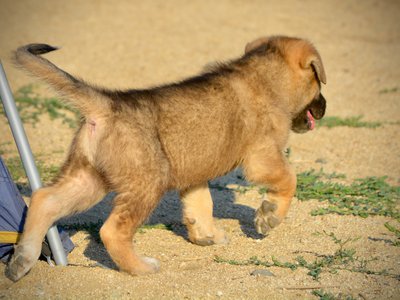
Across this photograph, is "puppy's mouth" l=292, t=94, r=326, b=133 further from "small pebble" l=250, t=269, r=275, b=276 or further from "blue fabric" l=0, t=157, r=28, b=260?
"blue fabric" l=0, t=157, r=28, b=260

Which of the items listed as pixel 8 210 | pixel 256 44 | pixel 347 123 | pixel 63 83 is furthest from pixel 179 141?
pixel 347 123

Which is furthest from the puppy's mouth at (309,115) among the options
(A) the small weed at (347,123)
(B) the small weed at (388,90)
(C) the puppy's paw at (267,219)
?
(B) the small weed at (388,90)

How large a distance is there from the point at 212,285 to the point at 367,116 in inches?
226

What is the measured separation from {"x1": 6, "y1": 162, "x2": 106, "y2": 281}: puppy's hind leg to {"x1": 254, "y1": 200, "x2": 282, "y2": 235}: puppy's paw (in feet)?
4.59

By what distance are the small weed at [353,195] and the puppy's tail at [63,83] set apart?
8.28 feet

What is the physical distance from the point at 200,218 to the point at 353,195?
1828 millimetres

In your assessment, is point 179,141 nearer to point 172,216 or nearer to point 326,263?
point 326,263

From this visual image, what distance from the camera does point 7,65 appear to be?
457 inches

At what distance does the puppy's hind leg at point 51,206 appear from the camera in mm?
4555

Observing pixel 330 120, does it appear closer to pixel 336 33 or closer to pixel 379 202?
pixel 379 202

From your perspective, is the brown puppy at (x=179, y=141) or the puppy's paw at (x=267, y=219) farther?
the puppy's paw at (x=267, y=219)

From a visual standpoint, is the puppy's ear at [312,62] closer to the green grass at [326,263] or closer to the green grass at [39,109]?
the green grass at [326,263]

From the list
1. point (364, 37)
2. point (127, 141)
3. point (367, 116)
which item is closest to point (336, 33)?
point (364, 37)

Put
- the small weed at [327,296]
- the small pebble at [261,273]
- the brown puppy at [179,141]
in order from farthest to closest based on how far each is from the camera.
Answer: the small pebble at [261,273] < the brown puppy at [179,141] < the small weed at [327,296]
